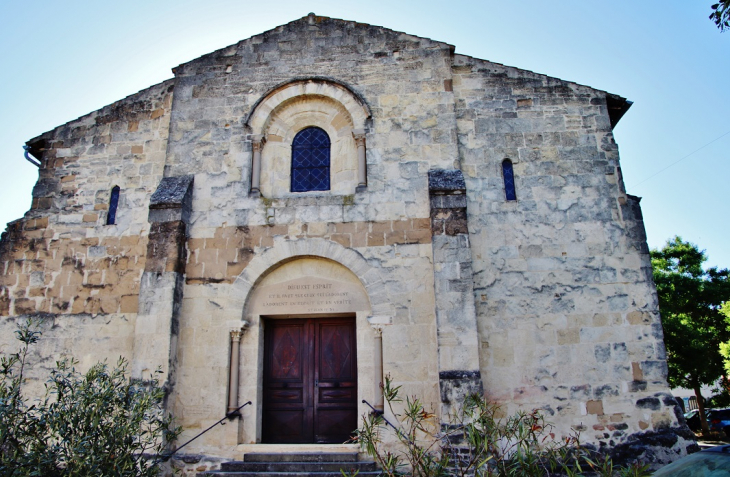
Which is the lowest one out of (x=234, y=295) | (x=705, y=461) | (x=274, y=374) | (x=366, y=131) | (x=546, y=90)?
(x=705, y=461)

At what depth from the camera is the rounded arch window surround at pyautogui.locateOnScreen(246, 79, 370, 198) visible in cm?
1023

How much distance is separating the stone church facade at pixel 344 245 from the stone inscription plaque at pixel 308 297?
0.04 m

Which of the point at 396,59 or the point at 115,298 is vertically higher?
the point at 396,59

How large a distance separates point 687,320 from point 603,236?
1443 cm

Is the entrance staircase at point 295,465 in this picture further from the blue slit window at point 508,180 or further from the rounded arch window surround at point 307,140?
the blue slit window at point 508,180

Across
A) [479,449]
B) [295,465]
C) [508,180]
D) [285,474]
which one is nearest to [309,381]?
[295,465]

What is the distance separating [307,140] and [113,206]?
417 cm

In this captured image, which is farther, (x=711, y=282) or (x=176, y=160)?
(x=711, y=282)

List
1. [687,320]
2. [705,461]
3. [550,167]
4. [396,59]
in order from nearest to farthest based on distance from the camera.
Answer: [705,461] → [550,167] → [396,59] → [687,320]

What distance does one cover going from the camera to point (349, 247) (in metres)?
9.56

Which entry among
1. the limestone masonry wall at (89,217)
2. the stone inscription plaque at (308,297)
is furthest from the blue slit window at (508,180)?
the limestone masonry wall at (89,217)

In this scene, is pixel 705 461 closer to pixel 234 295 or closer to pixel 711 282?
pixel 234 295

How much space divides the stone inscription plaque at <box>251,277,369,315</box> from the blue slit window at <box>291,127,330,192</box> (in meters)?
1.93

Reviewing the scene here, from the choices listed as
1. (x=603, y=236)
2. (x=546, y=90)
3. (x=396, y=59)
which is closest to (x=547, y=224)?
(x=603, y=236)
